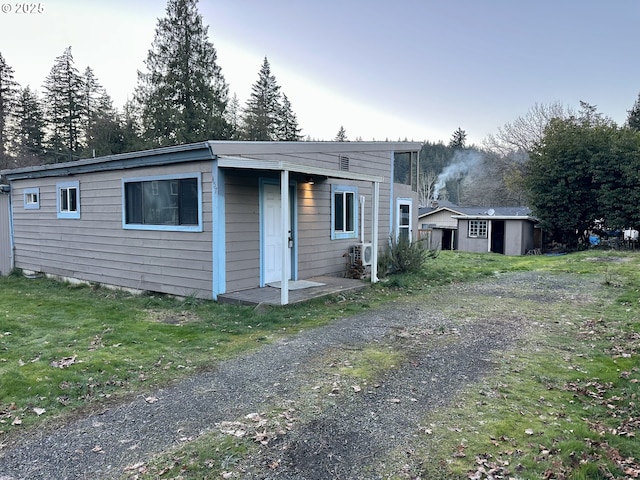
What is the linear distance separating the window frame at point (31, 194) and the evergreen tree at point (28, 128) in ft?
65.1

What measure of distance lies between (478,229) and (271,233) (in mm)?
18386

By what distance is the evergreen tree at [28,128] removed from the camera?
28.4 metres

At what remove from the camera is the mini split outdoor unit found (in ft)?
33.8

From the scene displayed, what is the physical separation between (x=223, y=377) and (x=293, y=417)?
118 centimetres

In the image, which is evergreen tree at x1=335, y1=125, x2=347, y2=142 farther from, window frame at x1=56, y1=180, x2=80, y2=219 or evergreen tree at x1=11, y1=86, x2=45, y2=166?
window frame at x1=56, y1=180, x2=80, y2=219

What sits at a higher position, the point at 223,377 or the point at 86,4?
the point at 86,4

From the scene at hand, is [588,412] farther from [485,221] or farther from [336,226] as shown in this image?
[485,221]

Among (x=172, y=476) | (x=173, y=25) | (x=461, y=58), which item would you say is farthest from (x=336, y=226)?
(x=173, y=25)

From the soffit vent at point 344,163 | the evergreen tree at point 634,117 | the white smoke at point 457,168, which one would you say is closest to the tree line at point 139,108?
the soffit vent at point 344,163

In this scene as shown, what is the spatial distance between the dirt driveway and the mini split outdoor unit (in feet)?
13.8

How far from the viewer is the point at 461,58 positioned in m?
15.8

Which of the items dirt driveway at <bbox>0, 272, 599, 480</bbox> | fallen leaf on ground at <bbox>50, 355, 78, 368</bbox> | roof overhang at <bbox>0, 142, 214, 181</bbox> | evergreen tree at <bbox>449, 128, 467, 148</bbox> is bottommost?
dirt driveway at <bbox>0, 272, 599, 480</bbox>

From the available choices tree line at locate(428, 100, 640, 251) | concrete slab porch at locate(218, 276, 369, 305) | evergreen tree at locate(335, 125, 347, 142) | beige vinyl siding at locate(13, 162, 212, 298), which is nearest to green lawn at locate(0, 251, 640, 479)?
concrete slab porch at locate(218, 276, 369, 305)

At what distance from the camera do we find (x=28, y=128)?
95.8ft
